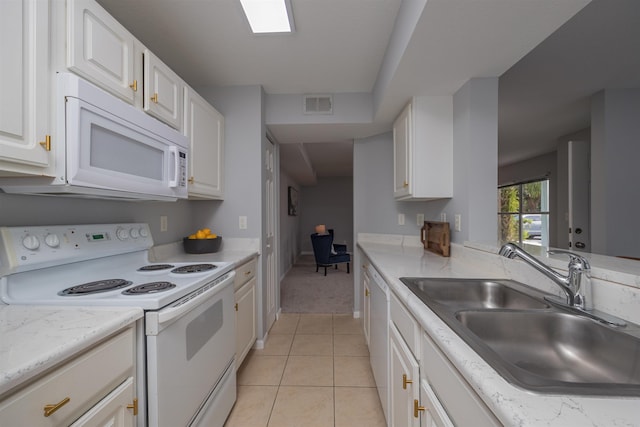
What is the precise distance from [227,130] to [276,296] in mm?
1822

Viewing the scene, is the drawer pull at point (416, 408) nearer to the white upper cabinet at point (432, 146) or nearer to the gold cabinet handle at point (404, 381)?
the gold cabinet handle at point (404, 381)

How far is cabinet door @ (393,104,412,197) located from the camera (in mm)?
2135

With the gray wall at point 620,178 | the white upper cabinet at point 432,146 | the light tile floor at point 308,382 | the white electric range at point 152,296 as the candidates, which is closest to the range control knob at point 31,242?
the white electric range at point 152,296

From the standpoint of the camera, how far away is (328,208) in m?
8.17

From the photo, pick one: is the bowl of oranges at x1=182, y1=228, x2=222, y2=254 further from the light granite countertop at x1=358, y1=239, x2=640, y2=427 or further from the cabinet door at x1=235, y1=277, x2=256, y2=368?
the light granite countertop at x1=358, y1=239, x2=640, y2=427

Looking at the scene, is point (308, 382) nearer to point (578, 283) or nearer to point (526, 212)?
point (578, 283)

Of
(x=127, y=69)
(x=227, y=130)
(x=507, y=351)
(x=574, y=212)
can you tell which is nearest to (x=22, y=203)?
(x=127, y=69)

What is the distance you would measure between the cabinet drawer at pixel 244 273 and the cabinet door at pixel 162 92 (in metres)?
1.07

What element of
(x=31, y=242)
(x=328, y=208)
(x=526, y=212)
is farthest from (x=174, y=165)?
(x=526, y=212)

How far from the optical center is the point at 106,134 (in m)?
1.14

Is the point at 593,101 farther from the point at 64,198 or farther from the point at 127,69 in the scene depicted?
the point at 64,198

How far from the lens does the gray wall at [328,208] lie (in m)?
8.10

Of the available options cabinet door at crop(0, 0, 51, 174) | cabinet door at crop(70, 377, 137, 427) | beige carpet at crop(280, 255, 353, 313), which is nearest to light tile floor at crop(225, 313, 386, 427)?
beige carpet at crop(280, 255, 353, 313)

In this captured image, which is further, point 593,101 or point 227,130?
point 593,101
